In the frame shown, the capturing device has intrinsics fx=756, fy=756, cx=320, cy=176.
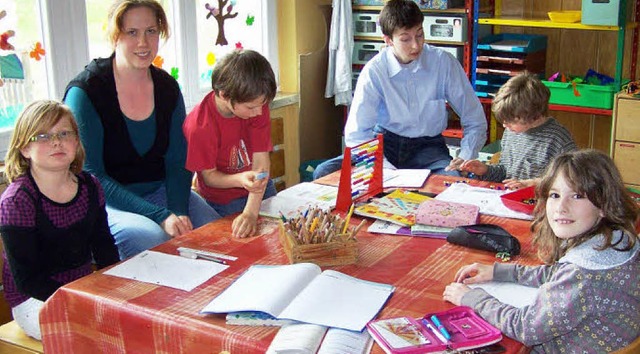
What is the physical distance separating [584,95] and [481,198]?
1.83m

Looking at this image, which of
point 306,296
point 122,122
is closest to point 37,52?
point 122,122

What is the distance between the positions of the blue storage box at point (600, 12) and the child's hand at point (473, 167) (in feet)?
4.57

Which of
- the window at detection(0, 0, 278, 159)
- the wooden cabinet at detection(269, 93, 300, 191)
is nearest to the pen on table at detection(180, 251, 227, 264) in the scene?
the window at detection(0, 0, 278, 159)

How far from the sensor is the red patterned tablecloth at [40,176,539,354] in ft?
4.89

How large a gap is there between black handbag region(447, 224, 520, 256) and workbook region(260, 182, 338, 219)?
0.40m

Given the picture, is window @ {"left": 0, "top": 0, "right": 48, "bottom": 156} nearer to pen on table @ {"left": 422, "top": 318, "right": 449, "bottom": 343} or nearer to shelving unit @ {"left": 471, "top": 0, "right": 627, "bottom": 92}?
pen on table @ {"left": 422, "top": 318, "right": 449, "bottom": 343}

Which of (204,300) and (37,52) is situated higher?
(37,52)

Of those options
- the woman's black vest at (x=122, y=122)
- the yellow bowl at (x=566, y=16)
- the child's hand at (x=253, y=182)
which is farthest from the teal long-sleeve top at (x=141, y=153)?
the yellow bowl at (x=566, y=16)

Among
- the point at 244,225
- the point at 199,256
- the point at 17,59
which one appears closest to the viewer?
the point at 199,256

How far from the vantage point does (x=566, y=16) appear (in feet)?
12.4

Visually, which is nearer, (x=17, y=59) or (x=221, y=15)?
(x=17, y=59)

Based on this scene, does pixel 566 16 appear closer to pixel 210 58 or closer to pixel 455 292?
pixel 210 58

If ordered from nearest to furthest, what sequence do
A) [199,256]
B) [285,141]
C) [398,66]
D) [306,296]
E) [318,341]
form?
[318,341]
[306,296]
[199,256]
[398,66]
[285,141]

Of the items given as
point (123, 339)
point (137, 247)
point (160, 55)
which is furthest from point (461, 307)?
point (160, 55)
